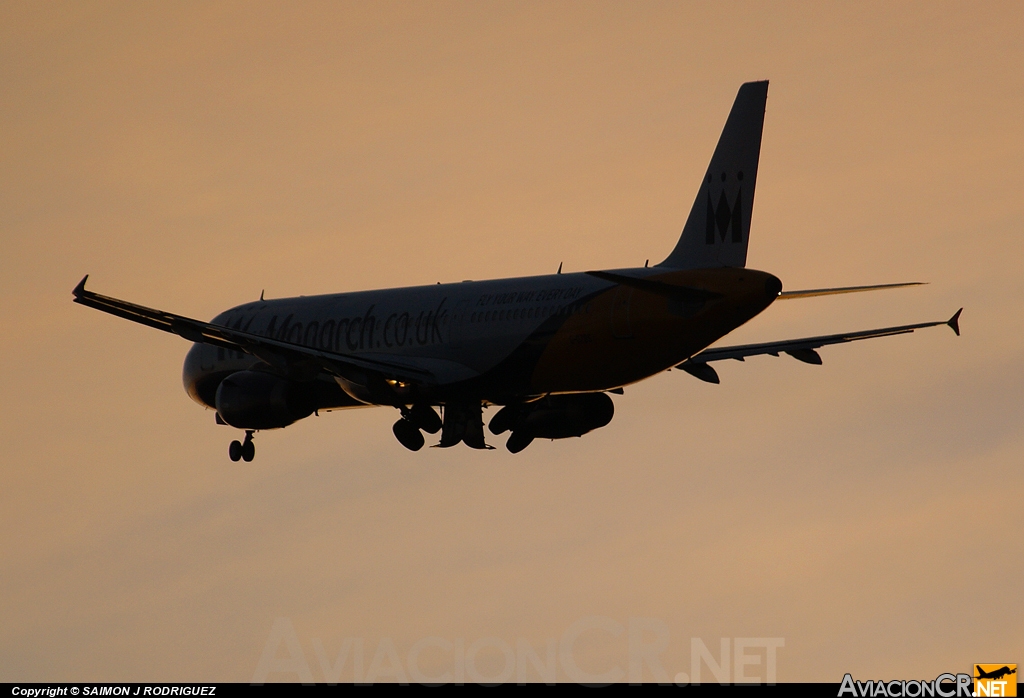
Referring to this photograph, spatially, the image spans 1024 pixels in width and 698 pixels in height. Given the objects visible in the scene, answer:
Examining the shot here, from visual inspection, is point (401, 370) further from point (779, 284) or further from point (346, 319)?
point (779, 284)

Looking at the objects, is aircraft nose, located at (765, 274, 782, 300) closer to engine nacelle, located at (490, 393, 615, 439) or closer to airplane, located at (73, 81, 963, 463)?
airplane, located at (73, 81, 963, 463)

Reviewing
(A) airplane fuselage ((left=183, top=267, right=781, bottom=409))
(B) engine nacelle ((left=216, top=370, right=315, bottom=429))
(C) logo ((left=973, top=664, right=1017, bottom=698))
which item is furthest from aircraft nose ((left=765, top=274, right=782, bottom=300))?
(B) engine nacelle ((left=216, top=370, right=315, bottom=429))

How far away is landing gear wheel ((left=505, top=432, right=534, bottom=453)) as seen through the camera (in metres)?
59.0

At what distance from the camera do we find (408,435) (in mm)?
56594

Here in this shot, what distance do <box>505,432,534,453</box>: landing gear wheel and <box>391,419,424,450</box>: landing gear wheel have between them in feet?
11.8

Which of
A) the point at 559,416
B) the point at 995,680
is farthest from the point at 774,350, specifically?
the point at 995,680

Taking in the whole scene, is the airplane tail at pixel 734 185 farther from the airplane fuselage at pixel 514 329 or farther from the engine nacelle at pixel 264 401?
the engine nacelle at pixel 264 401

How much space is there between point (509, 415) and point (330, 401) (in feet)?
18.4

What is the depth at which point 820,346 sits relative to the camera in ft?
185

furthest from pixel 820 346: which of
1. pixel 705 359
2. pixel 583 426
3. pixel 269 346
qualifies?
pixel 269 346

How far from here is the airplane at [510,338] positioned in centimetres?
4953

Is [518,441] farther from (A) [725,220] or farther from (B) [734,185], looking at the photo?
(B) [734,185]

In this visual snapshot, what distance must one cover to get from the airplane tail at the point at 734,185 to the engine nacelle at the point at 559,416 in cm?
930

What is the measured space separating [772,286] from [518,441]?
13.6 m
